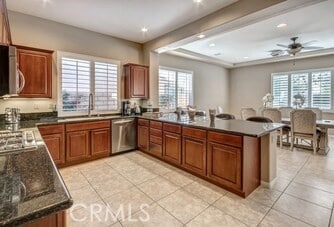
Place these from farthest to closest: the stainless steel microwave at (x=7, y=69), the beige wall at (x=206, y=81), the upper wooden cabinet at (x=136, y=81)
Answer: the beige wall at (x=206, y=81) < the upper wooden cabinet at (x=136, y=81) < the stainless steel microwave at (x=7, y=69)

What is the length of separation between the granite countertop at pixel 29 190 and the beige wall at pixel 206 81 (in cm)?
563

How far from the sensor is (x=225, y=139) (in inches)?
109

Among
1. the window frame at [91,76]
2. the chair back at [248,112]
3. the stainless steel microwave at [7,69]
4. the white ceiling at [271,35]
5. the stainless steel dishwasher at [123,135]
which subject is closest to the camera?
the stainless steel microwave at [7,69]

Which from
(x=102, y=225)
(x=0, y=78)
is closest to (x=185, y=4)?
(x=0, y=78)

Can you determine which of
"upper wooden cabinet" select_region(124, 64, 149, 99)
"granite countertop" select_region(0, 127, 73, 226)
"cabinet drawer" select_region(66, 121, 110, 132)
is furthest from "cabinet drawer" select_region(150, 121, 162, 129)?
"granite countertop" select_region(0, 127, 73, 226)

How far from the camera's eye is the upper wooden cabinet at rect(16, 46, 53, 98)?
11.2 feet

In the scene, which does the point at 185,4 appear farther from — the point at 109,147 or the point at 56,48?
the point at 109,147

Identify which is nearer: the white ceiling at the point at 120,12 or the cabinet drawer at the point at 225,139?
the cabinet drawer at the point at 225,139

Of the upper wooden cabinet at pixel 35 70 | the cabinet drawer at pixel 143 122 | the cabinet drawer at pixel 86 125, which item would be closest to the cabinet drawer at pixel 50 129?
the cabinet drawer at pixel 86 125

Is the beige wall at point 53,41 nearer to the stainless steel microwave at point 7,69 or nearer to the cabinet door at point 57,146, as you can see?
the cabinet door at point 57,146

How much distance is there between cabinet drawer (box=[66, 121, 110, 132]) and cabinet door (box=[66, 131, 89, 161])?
0.28 feet

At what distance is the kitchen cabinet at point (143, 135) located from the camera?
15.0 feet

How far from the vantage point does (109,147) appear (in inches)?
175

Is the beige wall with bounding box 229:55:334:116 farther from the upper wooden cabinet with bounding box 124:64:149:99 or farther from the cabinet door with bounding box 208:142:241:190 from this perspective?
the cabinet door with bounding box 208:142:241:190
